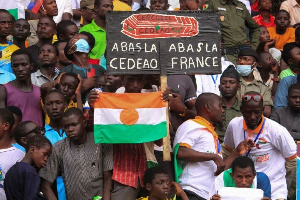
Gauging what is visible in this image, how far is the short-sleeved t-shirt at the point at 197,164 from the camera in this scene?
11328 millimetres

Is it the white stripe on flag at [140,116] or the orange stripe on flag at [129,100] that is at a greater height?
the orange stripe on flag at [129,100]

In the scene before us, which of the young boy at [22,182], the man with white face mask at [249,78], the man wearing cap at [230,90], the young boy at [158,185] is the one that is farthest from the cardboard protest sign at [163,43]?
the man with white face mask at [249,78]

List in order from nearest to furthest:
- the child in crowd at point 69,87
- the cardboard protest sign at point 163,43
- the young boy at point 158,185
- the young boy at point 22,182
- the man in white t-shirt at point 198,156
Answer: the young boy at point 22,182
the young boy at point 158,185
the man in white t-shirt at point 198,156
the cardboard protest sign at point 163,43
the child in crowd at point 69,87

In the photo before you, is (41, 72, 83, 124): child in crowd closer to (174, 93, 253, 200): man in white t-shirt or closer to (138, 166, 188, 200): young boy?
(174, 93, 253, 200): man in white t-shirt

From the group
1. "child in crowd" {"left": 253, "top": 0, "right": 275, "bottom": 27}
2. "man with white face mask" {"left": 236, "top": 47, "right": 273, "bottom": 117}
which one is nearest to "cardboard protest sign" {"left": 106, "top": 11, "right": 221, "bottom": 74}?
"man with white face mask" {"left": 236, "top": 47, "right": 273, "bottom": 117}

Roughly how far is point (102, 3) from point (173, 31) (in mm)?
4132

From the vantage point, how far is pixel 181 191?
1112cm

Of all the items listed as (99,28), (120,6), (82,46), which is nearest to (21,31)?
(99,28)

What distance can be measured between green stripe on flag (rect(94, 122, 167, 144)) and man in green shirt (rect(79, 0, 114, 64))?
3930 mm

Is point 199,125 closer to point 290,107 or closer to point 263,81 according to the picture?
point 290,107

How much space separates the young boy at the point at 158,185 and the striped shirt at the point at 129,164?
0.66 ft

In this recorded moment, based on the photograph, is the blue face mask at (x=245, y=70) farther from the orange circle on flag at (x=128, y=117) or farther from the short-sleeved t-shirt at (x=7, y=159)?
the short-sleeved t-shirt at (x=7, y=159)

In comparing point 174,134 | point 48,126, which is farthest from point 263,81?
point 48,126

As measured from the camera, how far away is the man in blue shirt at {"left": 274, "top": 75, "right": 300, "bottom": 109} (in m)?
13.9
